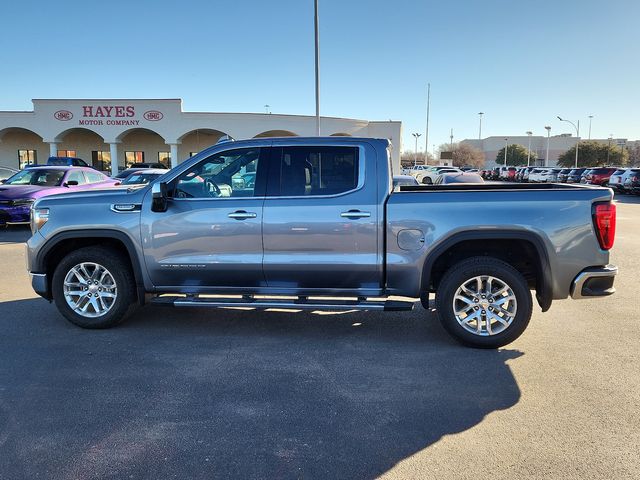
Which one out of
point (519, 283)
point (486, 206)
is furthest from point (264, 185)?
point (519, 283)

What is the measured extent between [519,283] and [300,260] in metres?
2.10

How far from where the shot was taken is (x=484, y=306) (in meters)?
4.91

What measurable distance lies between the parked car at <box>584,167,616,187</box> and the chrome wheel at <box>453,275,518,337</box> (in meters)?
35.3

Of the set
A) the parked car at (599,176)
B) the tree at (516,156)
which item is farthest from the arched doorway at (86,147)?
the tree at (516,156)

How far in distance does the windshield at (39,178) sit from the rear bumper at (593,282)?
1348 cm

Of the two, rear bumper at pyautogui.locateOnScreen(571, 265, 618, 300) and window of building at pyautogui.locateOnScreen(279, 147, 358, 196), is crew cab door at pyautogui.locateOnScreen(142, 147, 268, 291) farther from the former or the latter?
rear bumper at pyautogui.locateOnScreen(571, 265, 618, 300)

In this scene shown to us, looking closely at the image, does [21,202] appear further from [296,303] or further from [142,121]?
[142,121]

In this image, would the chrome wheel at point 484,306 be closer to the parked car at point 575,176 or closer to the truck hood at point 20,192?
the truck hood at point 20,192

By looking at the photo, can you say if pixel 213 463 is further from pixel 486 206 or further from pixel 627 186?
pixel 627 186

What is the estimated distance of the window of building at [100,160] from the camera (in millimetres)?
42406

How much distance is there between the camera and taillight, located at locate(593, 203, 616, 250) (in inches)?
181

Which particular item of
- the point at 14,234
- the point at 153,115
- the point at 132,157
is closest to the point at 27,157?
the point at 132,157

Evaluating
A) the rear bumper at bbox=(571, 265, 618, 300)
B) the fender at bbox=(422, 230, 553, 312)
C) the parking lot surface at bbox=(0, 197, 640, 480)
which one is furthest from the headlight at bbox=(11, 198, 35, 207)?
the rear bumper at bbox=(571, 265, 618, 300)

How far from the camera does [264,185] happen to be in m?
5.18
